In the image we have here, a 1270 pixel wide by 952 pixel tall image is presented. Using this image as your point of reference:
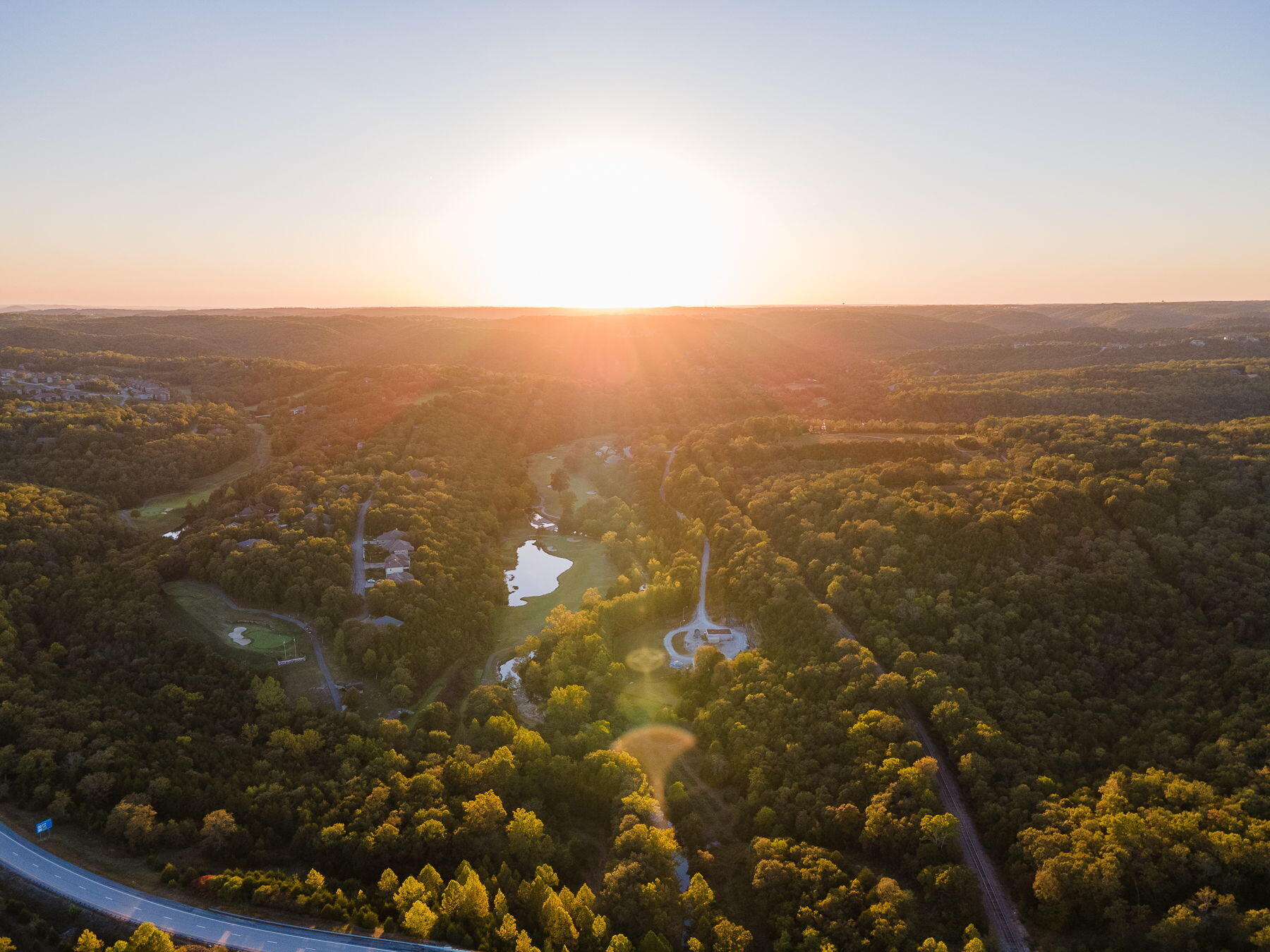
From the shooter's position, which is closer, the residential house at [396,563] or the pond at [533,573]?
the residential house at [396,563]

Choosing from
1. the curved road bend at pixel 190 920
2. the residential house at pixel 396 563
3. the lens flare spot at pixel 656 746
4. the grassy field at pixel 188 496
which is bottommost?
the lens flare spot at pixel 656 746

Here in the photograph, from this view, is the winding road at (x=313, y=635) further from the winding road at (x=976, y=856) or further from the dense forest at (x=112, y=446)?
the winding road at (x=976, y=856)

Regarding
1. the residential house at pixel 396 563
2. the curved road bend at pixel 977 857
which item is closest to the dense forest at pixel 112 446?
the residential house at pixel 396 563

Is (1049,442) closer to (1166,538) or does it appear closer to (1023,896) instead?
(1166,538)

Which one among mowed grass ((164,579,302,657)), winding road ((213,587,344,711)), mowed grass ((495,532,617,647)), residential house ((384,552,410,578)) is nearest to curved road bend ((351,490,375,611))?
residential house ((384,552,410,578))

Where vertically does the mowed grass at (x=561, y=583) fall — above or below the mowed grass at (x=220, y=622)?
below

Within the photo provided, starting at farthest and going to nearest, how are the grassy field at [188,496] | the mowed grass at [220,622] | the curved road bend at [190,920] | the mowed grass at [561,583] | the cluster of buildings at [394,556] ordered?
1. the grassy field at [188,496]
2. the mowed grass at [561,583]
3. the cluster of buildings at [394,556]
4. the mowed grass at [220,622]
5. the curved road bend at [190,920]

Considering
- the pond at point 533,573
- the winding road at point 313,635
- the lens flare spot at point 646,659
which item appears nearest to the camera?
the winding road at point 313,635
